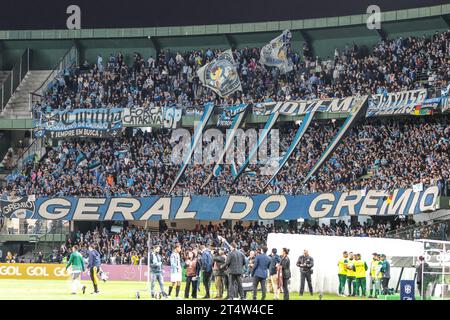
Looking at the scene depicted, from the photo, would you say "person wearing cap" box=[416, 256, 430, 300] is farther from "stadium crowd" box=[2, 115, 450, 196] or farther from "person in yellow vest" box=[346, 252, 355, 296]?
"stadium crowd" box=[2, 115, 450, 196]

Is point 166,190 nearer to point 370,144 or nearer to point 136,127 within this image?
point 136,127

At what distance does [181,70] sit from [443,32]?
18258 mm

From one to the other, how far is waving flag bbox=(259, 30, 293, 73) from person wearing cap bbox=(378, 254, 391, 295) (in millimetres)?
31866

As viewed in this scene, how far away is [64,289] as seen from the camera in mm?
39406

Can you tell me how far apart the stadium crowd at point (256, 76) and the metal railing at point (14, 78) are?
3.38 metres

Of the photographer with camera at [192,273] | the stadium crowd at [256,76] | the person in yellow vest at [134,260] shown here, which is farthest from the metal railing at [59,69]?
the photographer with camera at [192,273]

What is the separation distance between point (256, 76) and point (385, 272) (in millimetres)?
32681

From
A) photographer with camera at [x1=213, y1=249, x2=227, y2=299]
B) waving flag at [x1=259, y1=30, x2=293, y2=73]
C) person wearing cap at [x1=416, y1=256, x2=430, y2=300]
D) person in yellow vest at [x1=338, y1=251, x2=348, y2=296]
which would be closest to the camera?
person wearing cap at [x1=416, y1=256, x2=430, y2=300]

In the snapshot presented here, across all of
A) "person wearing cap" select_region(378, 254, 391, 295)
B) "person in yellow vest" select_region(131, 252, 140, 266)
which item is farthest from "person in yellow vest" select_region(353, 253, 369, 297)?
"person in yellow vest" select_region(131, 252, 140, 266)

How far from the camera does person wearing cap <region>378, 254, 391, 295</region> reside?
34.2 metres

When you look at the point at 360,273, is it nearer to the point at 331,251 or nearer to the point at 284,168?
the point at 331,251

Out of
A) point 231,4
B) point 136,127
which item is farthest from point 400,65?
point 136,127

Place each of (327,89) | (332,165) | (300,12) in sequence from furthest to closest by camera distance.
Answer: (300,12), (327,89), (332,165)

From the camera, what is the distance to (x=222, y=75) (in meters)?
64.2
